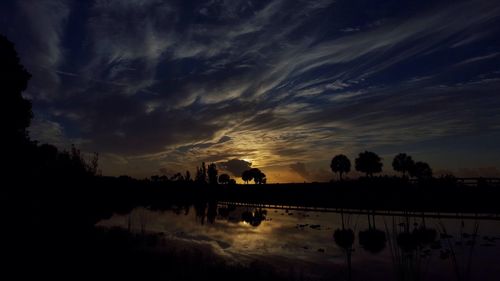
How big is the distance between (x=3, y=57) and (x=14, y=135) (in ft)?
24.1

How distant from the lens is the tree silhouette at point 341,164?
475ft

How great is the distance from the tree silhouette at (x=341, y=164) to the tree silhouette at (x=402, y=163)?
24376mm

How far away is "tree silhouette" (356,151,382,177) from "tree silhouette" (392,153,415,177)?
6.64m

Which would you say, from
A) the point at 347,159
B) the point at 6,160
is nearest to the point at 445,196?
the point at 6,160

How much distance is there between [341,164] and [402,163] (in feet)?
96.1

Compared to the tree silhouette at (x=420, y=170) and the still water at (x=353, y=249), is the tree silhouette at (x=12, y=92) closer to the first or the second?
the still water at (x=353, y=249)

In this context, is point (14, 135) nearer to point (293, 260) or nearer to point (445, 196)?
point (293, 260)

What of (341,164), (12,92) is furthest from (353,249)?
(341,164)

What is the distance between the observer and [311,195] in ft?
282

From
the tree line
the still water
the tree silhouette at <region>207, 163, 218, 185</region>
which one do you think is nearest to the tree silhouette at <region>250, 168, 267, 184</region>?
the tree silhouette at <region>207, 163, 218, 185</region>

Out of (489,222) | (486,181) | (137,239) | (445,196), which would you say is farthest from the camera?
(445,196)

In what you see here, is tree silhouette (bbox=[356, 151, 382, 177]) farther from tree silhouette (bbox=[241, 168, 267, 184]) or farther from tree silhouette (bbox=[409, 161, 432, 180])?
tree silhouette (bbox=[241, 168, 267, 184])

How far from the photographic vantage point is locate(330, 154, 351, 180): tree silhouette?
14465cm

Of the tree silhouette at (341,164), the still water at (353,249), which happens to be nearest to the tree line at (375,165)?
the tree silhouette at (341,164)
